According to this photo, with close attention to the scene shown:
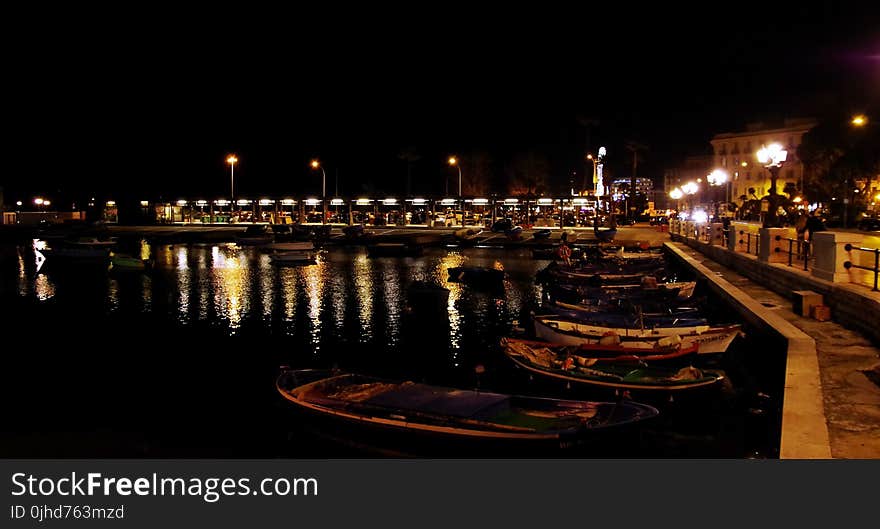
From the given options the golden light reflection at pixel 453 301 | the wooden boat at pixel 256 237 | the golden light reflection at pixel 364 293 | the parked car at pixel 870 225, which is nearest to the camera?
the golden light reflection at pixel 453 301

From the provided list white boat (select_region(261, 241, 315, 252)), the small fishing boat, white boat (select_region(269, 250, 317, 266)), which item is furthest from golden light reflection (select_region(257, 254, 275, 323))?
the small fishing boat

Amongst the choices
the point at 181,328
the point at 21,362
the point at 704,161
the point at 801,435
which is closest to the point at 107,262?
the point at 181,328

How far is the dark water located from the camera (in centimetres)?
1677

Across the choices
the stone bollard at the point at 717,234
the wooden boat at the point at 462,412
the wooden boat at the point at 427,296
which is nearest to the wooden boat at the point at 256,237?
the wooden boat at the point at 427,296

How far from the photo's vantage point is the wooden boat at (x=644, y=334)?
2155cm

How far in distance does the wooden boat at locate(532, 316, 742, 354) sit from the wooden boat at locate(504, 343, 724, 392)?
2.75m

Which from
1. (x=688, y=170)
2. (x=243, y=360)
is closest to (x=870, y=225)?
(x=243, y=360)

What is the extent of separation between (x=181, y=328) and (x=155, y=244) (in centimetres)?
5018

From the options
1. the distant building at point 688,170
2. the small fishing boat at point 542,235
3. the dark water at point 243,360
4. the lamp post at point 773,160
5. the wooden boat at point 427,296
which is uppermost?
the distant building at point 688,170

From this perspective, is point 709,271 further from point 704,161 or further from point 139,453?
point 704,161

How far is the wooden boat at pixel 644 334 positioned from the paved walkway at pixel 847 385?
5.80ft

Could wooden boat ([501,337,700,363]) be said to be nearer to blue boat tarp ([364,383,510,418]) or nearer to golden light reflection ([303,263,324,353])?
blue boat tarp ([364,383,510,418])

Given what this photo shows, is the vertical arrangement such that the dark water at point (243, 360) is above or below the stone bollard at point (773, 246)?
below

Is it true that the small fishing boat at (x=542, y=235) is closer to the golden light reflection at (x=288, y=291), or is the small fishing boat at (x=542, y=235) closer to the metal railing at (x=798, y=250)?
the golden light reflection at (x=288, y=291)
